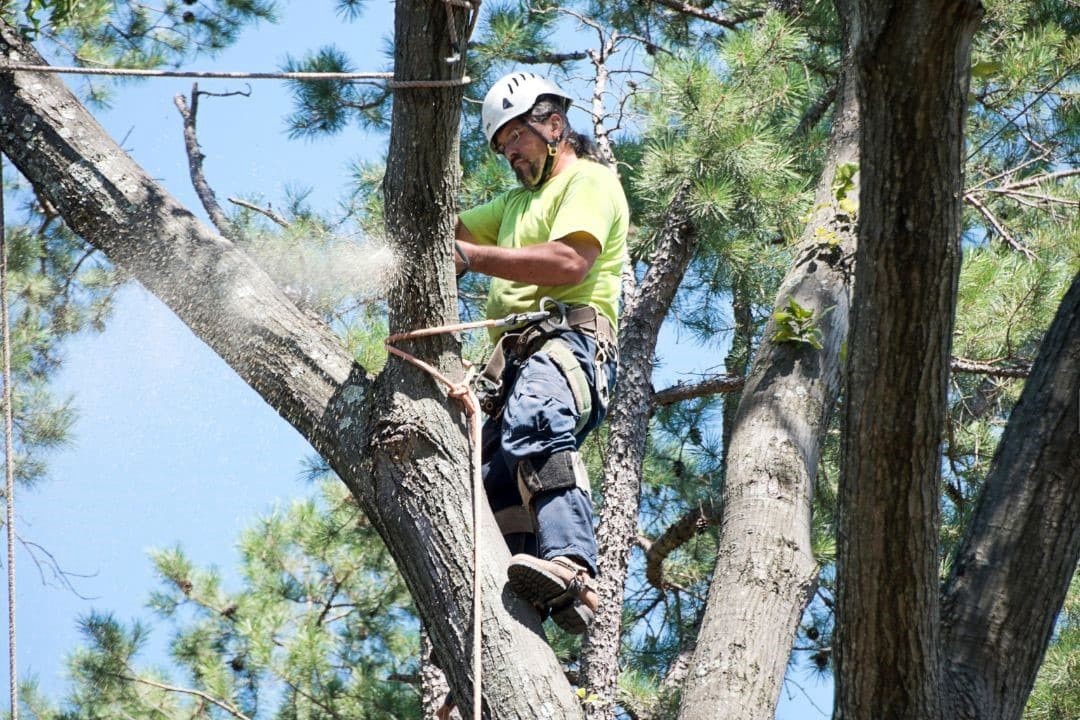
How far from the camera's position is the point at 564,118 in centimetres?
341

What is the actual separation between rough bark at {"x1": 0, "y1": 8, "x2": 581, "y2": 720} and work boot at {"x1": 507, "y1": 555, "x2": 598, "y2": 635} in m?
0.04

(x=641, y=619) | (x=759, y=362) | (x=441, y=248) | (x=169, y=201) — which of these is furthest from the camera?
(x=641, y=619)

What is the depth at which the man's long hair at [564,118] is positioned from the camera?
3357mm

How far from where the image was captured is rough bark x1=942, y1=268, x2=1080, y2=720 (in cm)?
221

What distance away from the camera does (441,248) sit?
8.27ft

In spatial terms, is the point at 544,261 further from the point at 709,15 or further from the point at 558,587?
the point at 709,15

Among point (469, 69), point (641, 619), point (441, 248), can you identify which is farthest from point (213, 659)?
point (441, 248)

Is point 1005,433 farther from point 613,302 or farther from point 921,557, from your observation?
point 613,302

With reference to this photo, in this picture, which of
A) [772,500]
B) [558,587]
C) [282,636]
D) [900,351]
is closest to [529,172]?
[772,500]

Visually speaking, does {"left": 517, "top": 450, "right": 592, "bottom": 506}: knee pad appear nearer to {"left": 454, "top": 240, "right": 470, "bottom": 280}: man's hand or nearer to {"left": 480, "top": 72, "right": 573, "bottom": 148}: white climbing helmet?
{"left": 454, "top": 240, "right": 470, "bottom": 280}: man's hand

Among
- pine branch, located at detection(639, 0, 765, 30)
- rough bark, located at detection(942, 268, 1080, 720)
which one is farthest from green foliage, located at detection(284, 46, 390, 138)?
rough bark, located at detection(942, 268, 1080, 720)

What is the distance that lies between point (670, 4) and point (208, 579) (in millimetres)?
3991

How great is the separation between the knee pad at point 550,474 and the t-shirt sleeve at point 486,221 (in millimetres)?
785

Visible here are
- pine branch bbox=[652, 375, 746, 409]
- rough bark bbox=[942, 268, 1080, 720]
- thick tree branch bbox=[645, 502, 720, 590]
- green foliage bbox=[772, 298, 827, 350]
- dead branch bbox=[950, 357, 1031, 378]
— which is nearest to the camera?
rough bark bbox=[942, 268, 1080, 720]
